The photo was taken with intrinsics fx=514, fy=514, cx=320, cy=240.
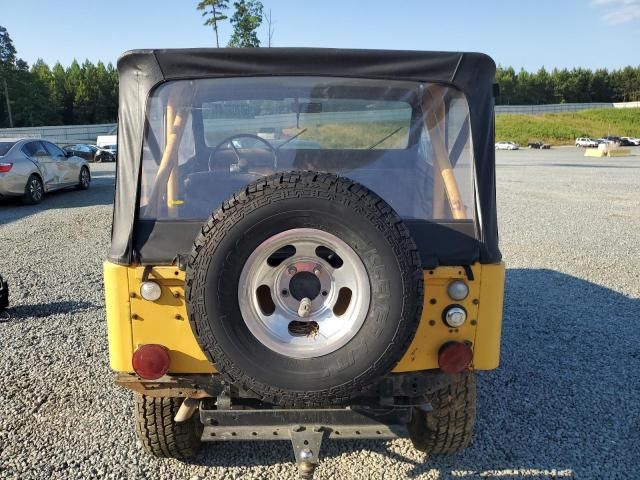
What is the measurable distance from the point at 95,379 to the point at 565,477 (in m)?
3.25

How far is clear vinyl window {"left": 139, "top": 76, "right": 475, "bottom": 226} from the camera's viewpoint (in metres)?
2.58

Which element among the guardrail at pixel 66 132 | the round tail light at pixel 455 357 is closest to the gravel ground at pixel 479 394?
the round tail light at pixel 455 357

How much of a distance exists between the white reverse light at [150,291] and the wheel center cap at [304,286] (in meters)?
0.63

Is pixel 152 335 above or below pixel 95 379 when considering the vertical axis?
above

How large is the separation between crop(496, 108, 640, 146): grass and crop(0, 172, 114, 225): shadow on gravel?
52.6m

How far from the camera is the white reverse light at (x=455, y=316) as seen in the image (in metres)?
2.45

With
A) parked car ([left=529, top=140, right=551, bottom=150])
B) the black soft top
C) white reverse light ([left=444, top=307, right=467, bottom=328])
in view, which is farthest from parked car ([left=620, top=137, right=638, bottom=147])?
white reverse light ([left=444, top=307, right=467, bottom=328])

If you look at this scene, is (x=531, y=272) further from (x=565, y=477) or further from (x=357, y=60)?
(x=357, y=60)

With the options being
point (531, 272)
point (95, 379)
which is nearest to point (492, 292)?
point (95, 379)

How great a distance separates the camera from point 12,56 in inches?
2744

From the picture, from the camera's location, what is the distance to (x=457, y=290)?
2.45 meters

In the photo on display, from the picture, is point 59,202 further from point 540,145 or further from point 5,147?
point 540,145

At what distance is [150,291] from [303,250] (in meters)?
0.76

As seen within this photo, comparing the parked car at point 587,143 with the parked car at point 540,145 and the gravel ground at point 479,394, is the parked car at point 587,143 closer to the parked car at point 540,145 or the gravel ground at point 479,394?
the parked car at point 540,145
